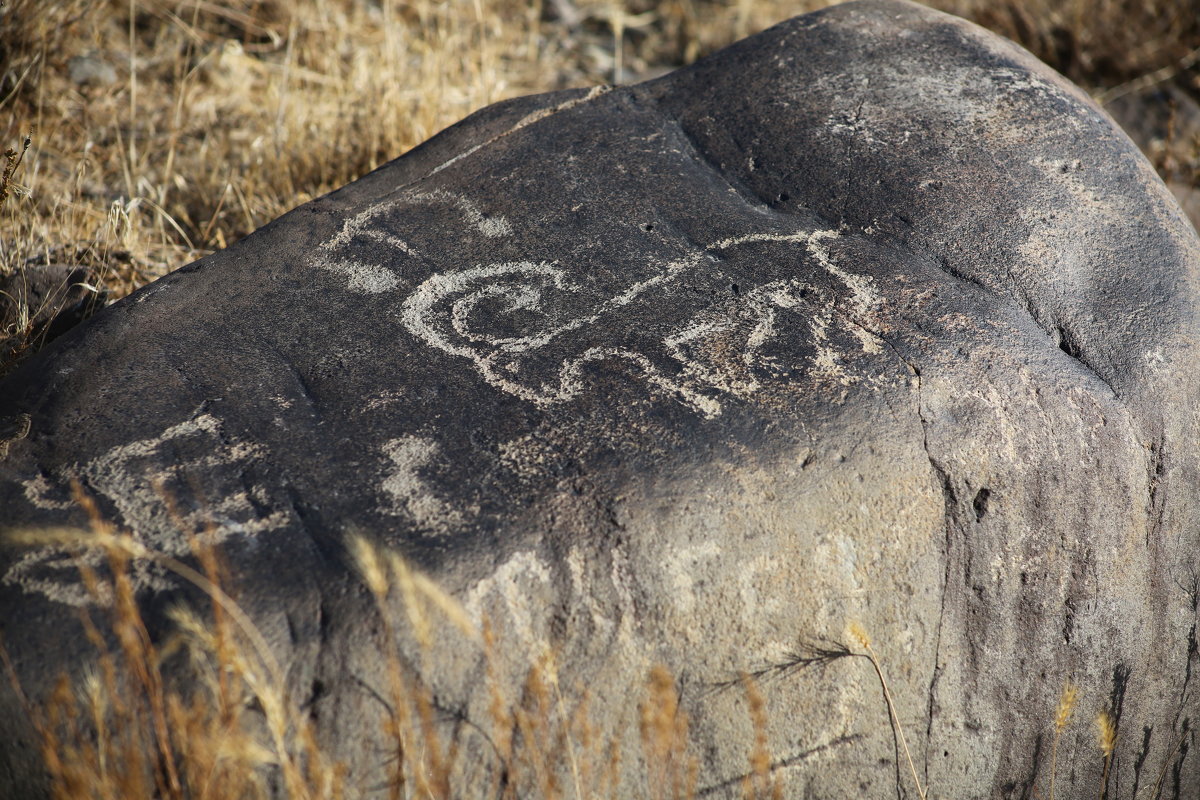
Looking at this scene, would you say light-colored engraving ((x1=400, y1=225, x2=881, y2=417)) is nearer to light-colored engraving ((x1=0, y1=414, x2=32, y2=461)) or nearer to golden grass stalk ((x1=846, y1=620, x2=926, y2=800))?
golden grass stalk ((x1=846, y1=620, x2=926, y2=800))

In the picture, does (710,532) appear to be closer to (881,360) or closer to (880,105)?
(881,360)

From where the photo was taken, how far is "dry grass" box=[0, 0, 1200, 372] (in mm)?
2807

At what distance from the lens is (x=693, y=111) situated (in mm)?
2277

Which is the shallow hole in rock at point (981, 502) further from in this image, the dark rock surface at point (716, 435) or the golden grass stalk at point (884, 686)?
the golden grass stalk at point (884, 686)

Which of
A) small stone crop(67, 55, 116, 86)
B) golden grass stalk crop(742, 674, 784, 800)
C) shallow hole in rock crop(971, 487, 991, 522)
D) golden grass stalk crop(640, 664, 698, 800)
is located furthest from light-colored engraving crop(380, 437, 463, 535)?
small stone crop(67, 55, 116, 86)

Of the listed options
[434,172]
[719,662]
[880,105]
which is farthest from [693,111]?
[719,662]

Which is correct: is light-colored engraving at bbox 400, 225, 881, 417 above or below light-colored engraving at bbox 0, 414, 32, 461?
above

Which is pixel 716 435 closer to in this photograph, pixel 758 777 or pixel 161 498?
pixel 758 777

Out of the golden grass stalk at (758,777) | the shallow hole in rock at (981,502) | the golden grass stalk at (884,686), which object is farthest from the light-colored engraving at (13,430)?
the shallow hole in rock at (981,502)

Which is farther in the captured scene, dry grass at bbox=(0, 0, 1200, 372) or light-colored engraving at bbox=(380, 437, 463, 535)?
dry grass at bbox=(0, 0, 1200, 372)

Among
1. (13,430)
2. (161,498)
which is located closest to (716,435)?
(161,498)

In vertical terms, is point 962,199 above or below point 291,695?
above

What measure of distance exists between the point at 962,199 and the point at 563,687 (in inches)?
48.1

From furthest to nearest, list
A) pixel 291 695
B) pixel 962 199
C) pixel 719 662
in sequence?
pixel 962 199
pixel 719 662
pixel 291 695
